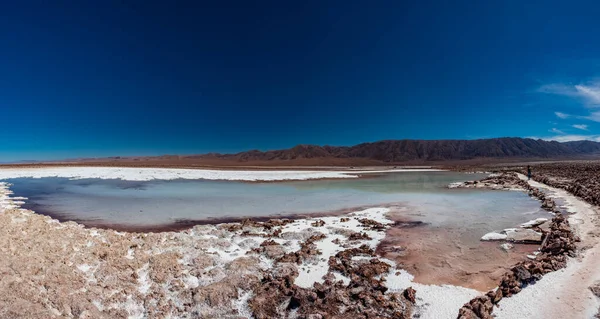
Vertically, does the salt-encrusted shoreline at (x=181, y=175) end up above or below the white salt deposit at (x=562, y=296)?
above

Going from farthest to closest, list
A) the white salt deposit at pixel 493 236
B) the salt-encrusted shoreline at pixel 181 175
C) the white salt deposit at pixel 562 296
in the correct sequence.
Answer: the salt-encrusted shoreline at pixel 181 175 → the white salt deposit at pixel 493 236 → the white salt deposit at pixel 562 296

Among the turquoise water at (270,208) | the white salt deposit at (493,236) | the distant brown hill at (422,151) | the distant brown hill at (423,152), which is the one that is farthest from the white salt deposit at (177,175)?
the distant brown hill at (422,151)

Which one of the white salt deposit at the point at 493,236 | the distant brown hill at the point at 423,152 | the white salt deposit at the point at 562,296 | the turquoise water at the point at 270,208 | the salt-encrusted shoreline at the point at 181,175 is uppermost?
the distant brown hill at the point at 423,152

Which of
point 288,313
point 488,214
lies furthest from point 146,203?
point 488,214

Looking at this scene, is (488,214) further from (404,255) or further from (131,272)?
(131,272)

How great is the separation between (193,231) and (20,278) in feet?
13.0

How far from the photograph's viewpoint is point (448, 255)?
690 centimetres

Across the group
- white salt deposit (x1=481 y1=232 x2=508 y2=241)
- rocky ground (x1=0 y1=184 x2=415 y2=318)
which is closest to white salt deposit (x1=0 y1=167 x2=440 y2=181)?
rocky ground (x1=0 y1=184 x2=415 y2=318)

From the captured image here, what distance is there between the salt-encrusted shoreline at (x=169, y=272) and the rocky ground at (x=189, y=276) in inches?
0.7

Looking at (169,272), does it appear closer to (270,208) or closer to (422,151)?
(270,208)

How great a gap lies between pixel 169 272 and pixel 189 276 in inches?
15.1

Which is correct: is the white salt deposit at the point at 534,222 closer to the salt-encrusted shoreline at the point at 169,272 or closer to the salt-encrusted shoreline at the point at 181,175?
the salt-encrusted shoreline at the point at 169,272

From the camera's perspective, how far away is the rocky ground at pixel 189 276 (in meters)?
4.63

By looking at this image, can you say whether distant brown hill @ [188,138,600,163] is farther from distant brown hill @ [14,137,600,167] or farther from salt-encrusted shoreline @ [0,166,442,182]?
salt-encrusted shoreline @ [0,166,442,182]
